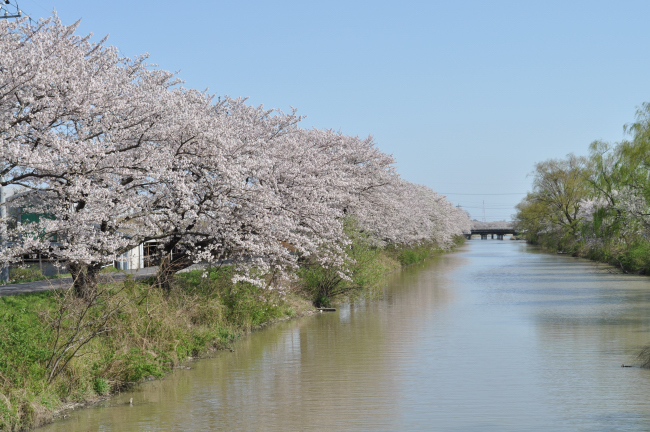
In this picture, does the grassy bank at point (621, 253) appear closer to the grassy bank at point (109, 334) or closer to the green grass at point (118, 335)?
the green grass at point (118, 335)

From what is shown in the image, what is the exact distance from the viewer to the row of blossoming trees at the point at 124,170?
14.5m

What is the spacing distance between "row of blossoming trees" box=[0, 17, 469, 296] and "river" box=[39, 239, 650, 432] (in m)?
3.41

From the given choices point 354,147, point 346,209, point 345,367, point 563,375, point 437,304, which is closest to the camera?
point 563,375

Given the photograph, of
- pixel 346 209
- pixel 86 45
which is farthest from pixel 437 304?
pixel 86 45

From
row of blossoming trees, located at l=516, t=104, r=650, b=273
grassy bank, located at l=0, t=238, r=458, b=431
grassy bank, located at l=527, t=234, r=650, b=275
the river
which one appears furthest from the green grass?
grassy bank, located at l=527, t=234, r=650, b=275

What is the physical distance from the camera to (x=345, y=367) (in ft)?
54.1

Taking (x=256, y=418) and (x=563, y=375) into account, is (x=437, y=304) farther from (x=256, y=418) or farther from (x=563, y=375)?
(x=256, y=418)

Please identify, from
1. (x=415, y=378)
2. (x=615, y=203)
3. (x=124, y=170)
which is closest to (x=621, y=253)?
(x=615, y=203)

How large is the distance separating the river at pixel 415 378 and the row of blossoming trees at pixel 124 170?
3.41 meters

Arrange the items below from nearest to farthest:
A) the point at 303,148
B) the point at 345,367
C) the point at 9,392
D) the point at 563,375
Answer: the point at 9,392 → the point at 563,375 → the point at 345,367 → the point at 303,148

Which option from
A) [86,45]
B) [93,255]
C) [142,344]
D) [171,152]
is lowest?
[142,344]

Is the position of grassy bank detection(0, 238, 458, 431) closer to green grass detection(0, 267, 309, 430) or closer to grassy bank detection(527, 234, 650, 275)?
green grass detection(0, 267, 309, 430)

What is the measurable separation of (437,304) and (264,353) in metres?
13.1

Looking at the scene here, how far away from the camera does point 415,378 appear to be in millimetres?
15133
